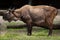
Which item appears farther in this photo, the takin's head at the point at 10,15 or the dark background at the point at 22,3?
the dark background at the point at 22,3

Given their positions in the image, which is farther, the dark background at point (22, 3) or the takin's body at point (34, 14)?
the dark background at point (22, 3)

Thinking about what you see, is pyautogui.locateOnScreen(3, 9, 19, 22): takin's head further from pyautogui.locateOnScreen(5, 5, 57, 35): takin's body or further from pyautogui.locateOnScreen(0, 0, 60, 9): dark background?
pyautogui.locateOnScreen(0, 0, 60, 9): dark background

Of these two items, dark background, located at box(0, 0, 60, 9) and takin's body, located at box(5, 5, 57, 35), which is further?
dark background, located at box(0, 0, 60, 9)

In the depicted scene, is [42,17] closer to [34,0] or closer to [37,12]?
[37,12]

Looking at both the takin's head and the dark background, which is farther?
the dark background

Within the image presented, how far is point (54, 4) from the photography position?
1683 centimetres

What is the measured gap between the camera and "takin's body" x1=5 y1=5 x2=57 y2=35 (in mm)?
11672

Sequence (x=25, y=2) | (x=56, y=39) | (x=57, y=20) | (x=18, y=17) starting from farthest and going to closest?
(x=25, y=2)
(x=57, y=20)
(x=18, y=17)
(x=56, y=39)

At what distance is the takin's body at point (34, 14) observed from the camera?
11672 mm

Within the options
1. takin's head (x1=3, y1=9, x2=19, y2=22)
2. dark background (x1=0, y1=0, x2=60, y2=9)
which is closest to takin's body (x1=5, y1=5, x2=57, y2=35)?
takin's head (x1=3, y1=9, x2=19, y2=22)

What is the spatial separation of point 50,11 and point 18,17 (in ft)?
3.94

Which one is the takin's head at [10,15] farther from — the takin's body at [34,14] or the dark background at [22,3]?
the dark background at [22,3]

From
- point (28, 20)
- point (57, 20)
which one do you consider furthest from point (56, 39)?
point (57, 20)

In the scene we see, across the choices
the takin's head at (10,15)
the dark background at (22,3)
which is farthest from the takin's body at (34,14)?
the dark background at (22,3)
